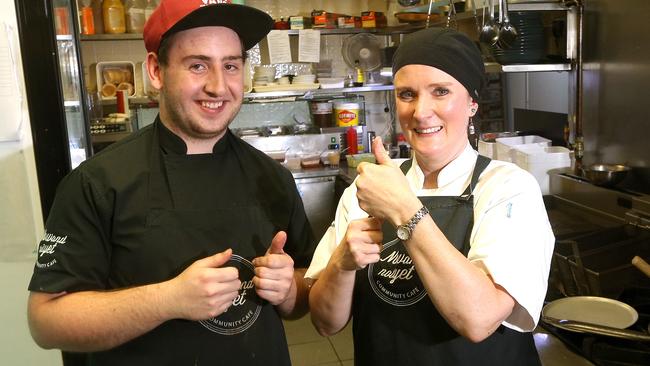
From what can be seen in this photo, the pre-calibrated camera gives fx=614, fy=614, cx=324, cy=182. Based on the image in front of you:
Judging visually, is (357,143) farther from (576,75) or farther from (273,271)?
(273,271)

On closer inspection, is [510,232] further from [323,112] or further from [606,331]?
[323,112]

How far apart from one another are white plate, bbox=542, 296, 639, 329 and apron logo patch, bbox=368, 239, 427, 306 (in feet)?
2.28

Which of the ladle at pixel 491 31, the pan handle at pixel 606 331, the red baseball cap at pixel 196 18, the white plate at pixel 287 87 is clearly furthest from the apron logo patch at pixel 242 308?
the white plate at pixel 287 87

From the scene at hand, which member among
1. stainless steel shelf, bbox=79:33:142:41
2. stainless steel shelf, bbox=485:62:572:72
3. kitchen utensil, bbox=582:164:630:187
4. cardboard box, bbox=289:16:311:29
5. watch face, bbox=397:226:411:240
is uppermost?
cardboard box, bbox=289:16:311:29

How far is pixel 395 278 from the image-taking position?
4.35ft

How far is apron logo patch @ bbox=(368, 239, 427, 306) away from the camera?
1304 mm

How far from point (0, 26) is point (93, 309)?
90 centimetres

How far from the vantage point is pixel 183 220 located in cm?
131

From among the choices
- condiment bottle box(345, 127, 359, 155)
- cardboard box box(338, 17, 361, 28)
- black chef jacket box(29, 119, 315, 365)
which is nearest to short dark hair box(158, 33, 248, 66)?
black chef jacket box(29, 119, 315, 365)

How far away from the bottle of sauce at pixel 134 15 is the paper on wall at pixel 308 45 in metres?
1.33

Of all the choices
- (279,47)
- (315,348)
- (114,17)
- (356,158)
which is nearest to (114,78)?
(114,17)

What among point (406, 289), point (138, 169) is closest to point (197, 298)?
point (138, 169)

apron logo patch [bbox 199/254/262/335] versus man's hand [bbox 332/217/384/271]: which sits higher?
man's hand [bbox 332/217/384/271]

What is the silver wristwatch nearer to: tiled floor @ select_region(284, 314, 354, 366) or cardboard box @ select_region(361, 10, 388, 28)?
tiled floor @ select_region(284, 314, 354, 366)
